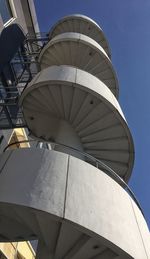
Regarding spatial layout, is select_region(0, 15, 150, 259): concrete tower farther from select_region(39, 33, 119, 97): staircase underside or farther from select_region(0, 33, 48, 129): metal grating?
select_region(39, 33, 119, 97): staircase underside

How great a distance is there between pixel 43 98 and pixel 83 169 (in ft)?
11.9

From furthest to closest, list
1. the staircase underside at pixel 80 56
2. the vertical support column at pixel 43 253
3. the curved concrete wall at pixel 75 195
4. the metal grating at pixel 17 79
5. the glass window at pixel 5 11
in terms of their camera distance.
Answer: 1. the glass window at pixel 5 11
2. the staircase underside at pixel 80 56
3. the metal grating at pixel 17 79
4. the vertical support column at pixel 43 253
5. the curved concrete wall at pixel 75 195

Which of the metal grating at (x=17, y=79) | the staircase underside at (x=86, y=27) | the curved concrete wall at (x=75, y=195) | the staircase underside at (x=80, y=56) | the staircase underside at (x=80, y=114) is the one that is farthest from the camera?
the staircase underside at (x=86, y=27)

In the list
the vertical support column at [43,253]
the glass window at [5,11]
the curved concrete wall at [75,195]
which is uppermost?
the glass window at [5,11]

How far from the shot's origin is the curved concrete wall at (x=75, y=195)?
5.07 metres

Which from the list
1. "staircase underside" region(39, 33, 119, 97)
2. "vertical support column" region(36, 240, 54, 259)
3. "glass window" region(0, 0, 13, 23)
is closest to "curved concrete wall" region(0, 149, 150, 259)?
"vertical support column" region(36, 240, 54, 259)

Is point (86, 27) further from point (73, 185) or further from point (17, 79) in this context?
point (73, 185)

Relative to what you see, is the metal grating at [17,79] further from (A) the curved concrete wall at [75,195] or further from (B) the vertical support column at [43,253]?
(B) the vertical support column at [43,253]

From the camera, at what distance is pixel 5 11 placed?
1504 centimetres

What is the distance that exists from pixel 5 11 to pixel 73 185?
38.5 ft

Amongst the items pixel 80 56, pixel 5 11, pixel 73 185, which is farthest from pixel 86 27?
pixel 73 185

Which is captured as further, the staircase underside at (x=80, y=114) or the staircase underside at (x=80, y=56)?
the staircase underside at (x=80, y=56)

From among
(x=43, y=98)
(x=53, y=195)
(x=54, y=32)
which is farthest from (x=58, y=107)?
(x=54, y=32)

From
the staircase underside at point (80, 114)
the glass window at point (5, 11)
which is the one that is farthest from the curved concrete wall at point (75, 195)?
the glass window at point (5, 11)
